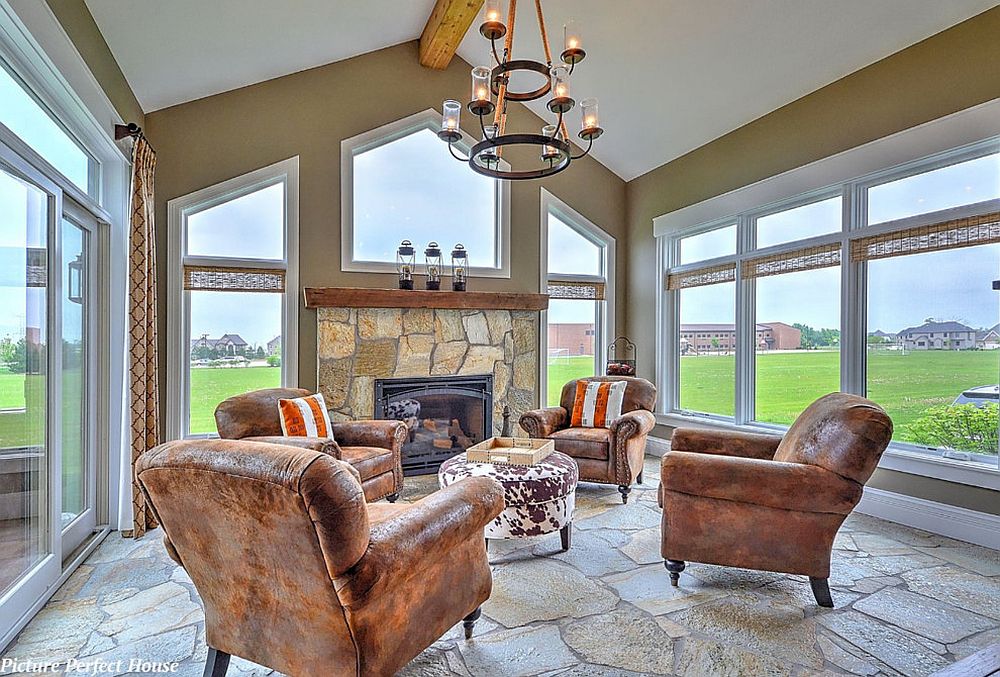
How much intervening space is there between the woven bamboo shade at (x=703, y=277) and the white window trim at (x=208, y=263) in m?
3.54

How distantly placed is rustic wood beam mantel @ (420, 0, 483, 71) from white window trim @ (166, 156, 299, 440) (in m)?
1.50

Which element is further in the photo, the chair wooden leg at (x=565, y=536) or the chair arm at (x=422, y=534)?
the chair wooden leg at (x=565, y=536)

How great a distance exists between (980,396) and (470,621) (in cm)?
330

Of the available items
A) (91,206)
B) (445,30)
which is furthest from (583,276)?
(91,206)

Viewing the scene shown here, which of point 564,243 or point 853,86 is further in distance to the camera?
point 564,243

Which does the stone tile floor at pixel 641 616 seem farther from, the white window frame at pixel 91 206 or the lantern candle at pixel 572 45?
the lantern candle at pixel 572 45

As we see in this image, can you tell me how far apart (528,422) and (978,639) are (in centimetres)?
292

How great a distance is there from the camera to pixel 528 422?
4.62 m

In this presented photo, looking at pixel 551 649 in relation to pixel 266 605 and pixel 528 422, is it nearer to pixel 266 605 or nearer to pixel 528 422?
pixel 266 605

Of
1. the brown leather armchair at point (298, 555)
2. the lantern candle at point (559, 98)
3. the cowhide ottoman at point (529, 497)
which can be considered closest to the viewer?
the brown leather armchair at point (298, 555)

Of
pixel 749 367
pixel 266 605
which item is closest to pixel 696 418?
pixel 749 367

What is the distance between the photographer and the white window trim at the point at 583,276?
18.8 feet

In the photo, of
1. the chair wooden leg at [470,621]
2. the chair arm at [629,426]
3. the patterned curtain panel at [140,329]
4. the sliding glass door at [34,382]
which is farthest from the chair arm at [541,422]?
the sliding glass door at [34,382]

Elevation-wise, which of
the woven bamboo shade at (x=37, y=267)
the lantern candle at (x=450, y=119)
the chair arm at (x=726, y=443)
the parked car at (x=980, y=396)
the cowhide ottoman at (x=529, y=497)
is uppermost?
the lantern candle at (x=450, y=119)
